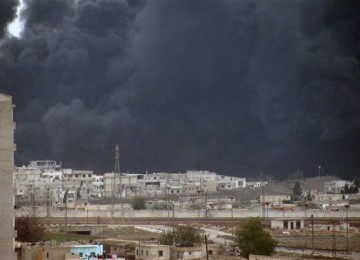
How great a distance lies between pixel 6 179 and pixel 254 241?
8.80 metres

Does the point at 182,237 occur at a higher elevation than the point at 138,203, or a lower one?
lower

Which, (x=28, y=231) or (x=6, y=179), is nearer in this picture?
(x=6, y=179)

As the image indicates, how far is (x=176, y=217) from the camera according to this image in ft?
98.3

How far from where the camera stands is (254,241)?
18562 millimetres

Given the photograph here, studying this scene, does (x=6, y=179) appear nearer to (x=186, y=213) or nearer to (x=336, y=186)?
(x=186, y=213)

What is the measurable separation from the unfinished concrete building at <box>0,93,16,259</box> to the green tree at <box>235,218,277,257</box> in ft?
26.6

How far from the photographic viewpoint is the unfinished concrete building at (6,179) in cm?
1030

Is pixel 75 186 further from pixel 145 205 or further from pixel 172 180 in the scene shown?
pixel 145 205

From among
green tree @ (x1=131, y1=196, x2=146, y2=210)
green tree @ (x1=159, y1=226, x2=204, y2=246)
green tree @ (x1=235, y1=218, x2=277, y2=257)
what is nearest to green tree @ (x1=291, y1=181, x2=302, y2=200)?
green tree @ (x1=131, y1=196, x2=146, y2=210)

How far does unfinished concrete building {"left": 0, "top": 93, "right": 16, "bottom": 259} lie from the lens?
10.3 m

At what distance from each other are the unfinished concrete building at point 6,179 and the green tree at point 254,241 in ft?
26.6

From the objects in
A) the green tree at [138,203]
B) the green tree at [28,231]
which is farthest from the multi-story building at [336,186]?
the green tree at [28,231]

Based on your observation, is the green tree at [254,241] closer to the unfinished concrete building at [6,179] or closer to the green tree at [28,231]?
the green tree at [28,231]

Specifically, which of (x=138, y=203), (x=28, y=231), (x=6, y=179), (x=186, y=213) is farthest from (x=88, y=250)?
(x=138, y=203)
